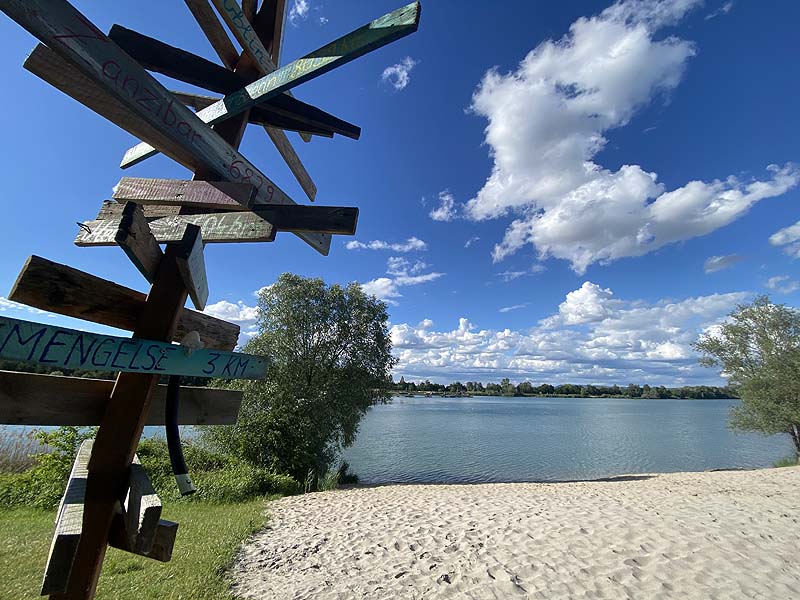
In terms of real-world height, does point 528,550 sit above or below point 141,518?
below

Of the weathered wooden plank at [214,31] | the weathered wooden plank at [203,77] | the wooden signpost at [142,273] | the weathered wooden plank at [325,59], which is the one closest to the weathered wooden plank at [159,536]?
the wooden signpost at [142,273]

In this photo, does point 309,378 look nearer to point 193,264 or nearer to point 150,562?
point 150,562

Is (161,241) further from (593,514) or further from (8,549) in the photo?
(593,514)

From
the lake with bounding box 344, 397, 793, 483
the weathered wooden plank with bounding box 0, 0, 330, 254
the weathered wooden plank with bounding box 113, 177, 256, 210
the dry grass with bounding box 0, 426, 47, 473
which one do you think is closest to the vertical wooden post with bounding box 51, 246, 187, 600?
the weathered wooden plank with bounding box 113, 177, 256, 210

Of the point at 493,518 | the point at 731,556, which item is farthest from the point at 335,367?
the point at 731,556

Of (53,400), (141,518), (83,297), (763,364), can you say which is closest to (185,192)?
(83,297)

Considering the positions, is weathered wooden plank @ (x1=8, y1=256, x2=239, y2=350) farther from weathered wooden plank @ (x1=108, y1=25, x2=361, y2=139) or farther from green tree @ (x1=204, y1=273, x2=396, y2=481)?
green tree @ (x1=204, y1=273, x2=396, y2=481)

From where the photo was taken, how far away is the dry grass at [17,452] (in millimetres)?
10930

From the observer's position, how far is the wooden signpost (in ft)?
4.04

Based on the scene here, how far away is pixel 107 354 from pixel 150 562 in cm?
580

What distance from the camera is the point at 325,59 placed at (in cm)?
186

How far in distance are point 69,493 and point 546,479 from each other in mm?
19405

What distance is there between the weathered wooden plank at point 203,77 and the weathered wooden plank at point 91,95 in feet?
1.67

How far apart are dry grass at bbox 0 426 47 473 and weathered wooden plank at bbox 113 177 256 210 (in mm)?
13686
